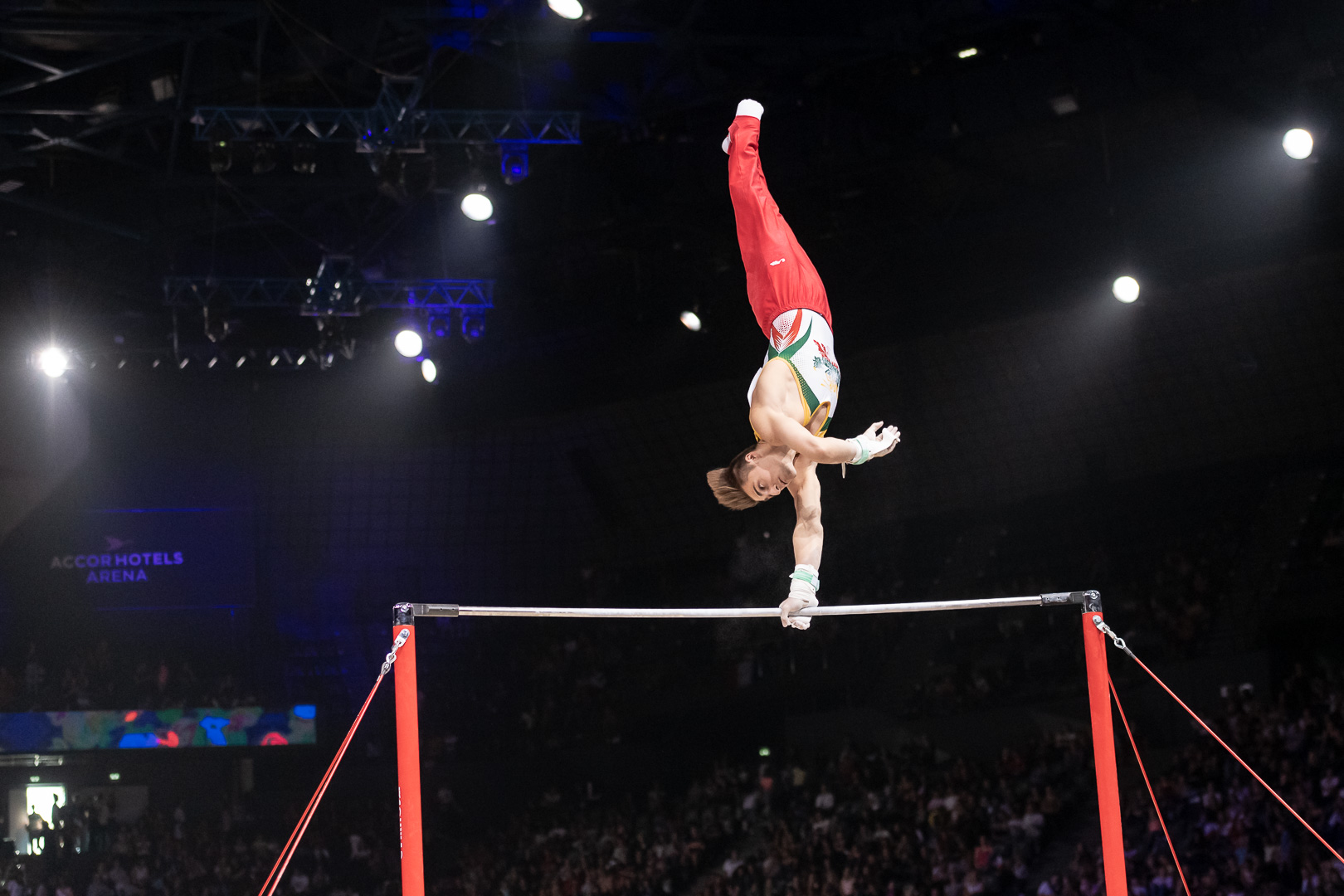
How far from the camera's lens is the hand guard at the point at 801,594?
17.2ft

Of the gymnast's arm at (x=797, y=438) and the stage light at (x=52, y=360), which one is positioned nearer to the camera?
the gymnast's arm at (x=797, y=438)

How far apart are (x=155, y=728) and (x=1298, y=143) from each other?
15.1 m

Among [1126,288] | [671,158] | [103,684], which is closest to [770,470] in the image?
[671,158]

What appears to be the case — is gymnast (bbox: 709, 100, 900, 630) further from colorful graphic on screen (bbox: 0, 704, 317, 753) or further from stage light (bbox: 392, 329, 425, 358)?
colorful graphic on screen (bbox: 0, 704, 317, 753)

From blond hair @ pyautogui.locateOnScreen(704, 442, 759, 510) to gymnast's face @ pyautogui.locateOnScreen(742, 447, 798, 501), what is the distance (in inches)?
1.4

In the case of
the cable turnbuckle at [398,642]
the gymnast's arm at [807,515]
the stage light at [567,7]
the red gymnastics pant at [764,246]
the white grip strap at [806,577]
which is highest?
the stage light at [567,7]

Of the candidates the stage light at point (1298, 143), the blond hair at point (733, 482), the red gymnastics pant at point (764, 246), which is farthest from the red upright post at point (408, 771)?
the stage light at point (1298, 143)

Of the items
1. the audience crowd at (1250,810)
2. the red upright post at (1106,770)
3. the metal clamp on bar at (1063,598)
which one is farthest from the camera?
the audience crowd at (1250,810)

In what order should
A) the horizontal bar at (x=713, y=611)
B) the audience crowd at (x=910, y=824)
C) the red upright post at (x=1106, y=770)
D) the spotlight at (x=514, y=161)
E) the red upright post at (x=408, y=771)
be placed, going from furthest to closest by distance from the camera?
the audience crowd at (x=910, y=824)
the spotlight at (x=514, y=161)
the red upright post at (x=1106, y=770)
the horizontal bar at (x=713, y=611)
the red upright post at (x=408, y=771)

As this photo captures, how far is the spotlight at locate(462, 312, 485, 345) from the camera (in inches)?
563

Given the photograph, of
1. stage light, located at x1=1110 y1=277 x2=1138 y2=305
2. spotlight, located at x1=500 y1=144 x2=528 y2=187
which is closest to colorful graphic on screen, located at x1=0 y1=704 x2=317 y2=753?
spotlight, located at x1=500 y1=144 x2=528 y2=187

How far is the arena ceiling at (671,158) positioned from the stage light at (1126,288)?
0.13m

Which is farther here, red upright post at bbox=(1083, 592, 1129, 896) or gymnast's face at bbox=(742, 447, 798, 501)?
red upright post at bbox=(1083, 592, 1129, 896)

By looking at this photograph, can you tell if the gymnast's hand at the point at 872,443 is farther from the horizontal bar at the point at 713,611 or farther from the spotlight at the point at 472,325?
the spotlight at the point at 472,325
